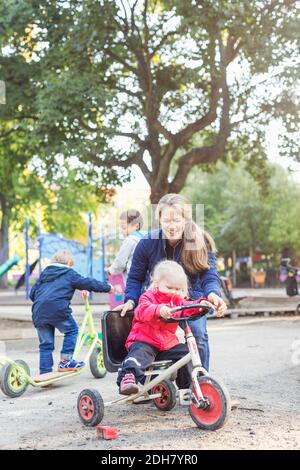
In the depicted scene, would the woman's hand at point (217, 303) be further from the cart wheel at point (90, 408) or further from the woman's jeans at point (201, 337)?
the cart wheel at point (90, 408)

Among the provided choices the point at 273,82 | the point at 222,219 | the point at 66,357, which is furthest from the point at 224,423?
the point at 222,219

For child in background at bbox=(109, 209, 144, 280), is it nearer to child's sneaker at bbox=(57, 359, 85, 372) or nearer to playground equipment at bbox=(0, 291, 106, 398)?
playground equipment at bbox=(0, 291, 106, 398)

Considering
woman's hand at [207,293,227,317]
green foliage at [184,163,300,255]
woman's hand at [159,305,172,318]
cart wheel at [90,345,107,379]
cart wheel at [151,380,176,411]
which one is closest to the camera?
woman's hand at [159,305,172,318]

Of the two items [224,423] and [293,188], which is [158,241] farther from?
[293,188]

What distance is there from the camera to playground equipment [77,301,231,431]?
4527 millimetres

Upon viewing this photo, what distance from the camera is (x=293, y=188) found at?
38.7 metres

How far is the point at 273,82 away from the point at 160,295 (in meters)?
15.0

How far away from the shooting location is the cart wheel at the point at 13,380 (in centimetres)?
619

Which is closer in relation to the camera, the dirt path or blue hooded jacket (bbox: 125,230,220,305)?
the dirt path

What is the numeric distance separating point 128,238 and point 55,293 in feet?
4.24

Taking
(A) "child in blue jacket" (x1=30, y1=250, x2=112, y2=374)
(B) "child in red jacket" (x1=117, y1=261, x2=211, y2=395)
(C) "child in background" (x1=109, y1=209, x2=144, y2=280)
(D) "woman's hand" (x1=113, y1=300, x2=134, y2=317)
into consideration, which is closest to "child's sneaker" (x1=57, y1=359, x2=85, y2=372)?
(A) "child in blue jacket" (x1=30, y1=250, x2=112, y2=374)

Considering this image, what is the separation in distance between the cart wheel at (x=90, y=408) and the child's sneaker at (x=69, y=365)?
1.79 meters

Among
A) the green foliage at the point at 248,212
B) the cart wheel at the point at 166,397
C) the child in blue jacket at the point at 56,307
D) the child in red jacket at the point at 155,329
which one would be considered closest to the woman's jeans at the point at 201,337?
the child in red jacket at the point at 155,329

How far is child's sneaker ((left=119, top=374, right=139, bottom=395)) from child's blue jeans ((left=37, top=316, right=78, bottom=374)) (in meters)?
2.23
